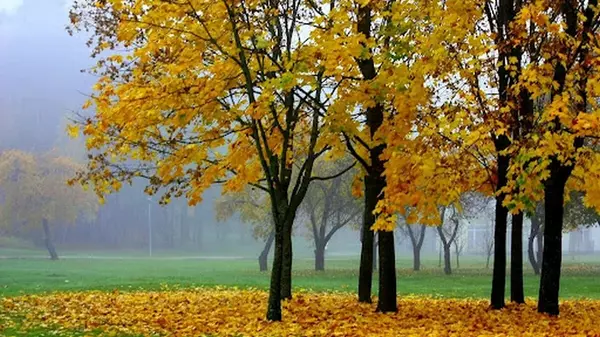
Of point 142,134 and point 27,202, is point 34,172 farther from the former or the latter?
point 142,134

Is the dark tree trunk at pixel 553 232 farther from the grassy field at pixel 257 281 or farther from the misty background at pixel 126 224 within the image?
the misty background at pixel 126 224

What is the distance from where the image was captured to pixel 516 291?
1638cm

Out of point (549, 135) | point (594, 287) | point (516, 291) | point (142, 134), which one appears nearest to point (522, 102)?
point (549, 135)

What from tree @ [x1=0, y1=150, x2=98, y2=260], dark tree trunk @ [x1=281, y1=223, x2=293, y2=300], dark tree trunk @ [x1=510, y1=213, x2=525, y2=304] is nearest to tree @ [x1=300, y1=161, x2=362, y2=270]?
dark tree trunk @ [x1=281, y1=223, x2=293, y2=300]

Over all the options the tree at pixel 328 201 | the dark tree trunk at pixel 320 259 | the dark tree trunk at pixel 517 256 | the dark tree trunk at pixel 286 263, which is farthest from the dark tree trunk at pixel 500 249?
the dark tree trunk at pixel 320 259

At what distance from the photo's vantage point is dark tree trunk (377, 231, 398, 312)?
14.8m

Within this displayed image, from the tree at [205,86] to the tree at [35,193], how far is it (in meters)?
55.7

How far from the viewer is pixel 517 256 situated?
51.8ft

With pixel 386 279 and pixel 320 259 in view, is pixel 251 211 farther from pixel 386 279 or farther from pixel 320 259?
pixel 386 279

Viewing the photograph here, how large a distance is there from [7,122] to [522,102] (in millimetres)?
141552

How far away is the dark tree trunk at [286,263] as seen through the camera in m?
15.7

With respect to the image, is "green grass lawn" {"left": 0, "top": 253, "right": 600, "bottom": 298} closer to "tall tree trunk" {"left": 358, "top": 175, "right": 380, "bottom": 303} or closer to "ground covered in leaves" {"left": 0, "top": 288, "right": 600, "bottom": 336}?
"tall tree trunk" {"left": 358, "top": 175, "right": 380, "bottom": 303}

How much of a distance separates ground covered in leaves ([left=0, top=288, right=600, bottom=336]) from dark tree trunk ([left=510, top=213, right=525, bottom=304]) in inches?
33.1

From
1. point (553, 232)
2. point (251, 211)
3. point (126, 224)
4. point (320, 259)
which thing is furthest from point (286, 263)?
point (126, 224)
